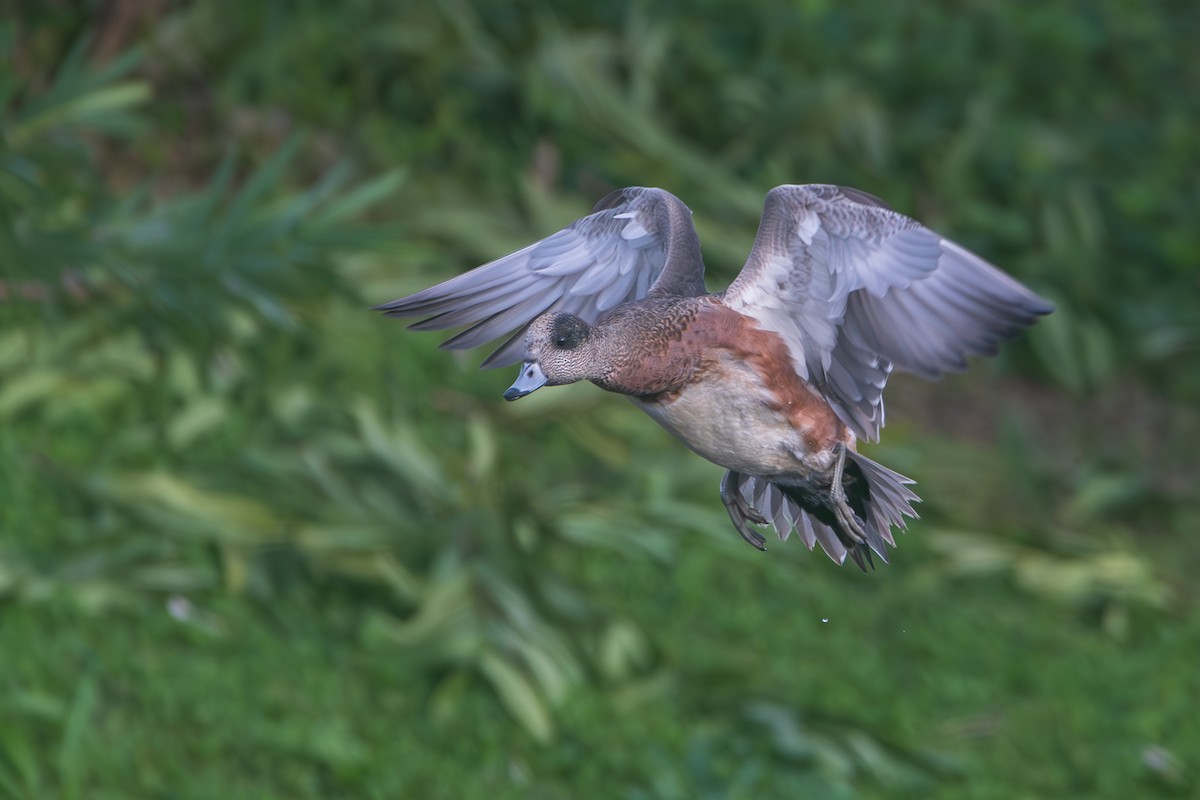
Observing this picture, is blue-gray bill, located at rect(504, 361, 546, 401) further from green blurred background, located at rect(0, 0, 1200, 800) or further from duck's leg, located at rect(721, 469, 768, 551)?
green blurred background, located at rect(0, 0, 1200, 800)

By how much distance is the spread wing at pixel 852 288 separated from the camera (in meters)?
1.69

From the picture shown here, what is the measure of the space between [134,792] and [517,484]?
5.10 ft

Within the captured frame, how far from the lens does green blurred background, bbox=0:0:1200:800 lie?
4.46 m

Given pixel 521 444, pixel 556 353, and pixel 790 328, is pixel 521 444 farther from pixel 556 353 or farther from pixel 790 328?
pixel 556 353

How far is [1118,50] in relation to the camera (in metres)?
7.32

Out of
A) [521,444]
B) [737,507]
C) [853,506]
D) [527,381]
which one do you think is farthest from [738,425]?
[521,444]

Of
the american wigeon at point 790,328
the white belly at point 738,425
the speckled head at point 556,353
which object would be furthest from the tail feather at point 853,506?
the speckled head at point 556,353

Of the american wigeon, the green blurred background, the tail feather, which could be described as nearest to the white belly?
the american wigeon

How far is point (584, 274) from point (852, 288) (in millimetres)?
341

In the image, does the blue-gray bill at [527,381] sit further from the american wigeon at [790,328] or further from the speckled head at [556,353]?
the american wigeon at [790,328]

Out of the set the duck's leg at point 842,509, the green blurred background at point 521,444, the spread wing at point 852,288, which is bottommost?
the green blurred background at point 521,444

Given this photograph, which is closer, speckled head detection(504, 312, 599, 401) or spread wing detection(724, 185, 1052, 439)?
speckled head detection(504, 312, 599, 401)

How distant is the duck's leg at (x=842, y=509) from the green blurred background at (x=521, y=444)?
2697mm

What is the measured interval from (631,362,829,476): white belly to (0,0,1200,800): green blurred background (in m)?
2.69
